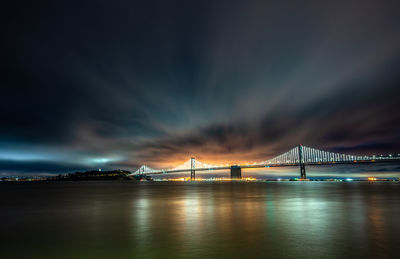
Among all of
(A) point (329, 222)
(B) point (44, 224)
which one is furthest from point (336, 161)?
(B) point (44, 224)

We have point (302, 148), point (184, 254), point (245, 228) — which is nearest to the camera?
point (184, 254)

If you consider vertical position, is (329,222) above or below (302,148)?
below

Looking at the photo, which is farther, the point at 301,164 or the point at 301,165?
the point at 301,165

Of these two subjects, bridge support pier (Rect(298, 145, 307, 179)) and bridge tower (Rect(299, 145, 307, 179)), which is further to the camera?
bridge support pier (Rect(298, 145, 307, 179))

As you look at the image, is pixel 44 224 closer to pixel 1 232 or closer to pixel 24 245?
pixel 1 232

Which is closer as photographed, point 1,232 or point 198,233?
point 198,233

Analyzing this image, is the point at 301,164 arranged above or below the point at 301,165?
above

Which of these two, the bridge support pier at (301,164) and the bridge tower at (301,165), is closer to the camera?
the bridge tower at (301,165)

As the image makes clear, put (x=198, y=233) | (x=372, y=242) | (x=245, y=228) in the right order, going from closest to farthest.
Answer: (x=372, y=242), (x=198, y=233), (x=245, y=228)

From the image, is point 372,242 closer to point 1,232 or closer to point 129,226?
point 129,226
